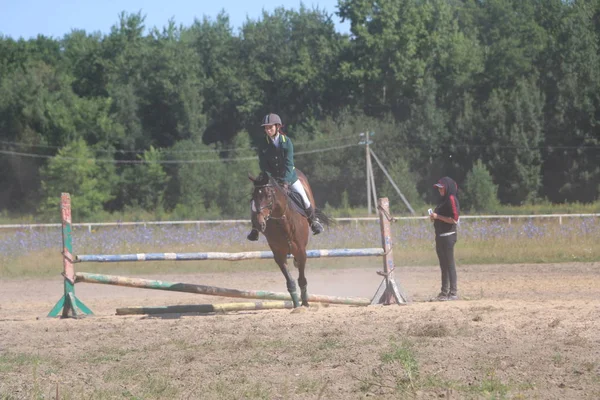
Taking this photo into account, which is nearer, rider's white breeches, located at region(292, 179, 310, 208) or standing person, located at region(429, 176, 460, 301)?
rider's white breeches, located at region(292, 179, 310, 208)

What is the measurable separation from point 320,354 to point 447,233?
248 inches

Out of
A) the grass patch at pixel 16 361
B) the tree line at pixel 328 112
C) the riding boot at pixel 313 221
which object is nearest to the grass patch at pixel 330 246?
the riding boot at pixel 313 221

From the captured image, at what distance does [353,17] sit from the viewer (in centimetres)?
6162

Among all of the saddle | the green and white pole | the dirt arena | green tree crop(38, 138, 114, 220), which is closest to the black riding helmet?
the saddle

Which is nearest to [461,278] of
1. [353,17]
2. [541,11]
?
[353,17]

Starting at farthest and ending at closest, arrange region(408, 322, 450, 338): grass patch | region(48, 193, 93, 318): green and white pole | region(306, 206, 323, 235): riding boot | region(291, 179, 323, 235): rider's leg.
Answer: region(306, 206, 323, 235): riding boot
region(291, 179, 323, 235): rider's leg
region(48, 193, 93, 318): green and white pole
region(408, 322, 450, 338): grass patch

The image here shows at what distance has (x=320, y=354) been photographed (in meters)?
8.84

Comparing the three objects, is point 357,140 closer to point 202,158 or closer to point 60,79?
point 202,158

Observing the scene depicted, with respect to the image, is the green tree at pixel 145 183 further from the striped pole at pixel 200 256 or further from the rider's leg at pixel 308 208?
the rider's leg at pixel 308 208

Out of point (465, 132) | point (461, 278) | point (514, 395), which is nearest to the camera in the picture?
point (514, 395)

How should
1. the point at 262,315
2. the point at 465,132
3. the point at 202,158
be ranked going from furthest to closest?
the point at 202,158, the point at 465,132, the point at 262,315

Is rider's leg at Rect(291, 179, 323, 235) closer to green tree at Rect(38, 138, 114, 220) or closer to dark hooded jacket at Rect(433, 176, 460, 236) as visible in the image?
dark hooded jacket at Rect(433, 176, 460, 236)

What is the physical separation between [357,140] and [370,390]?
163 feet

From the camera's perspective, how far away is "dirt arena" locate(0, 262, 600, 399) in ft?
24.8
